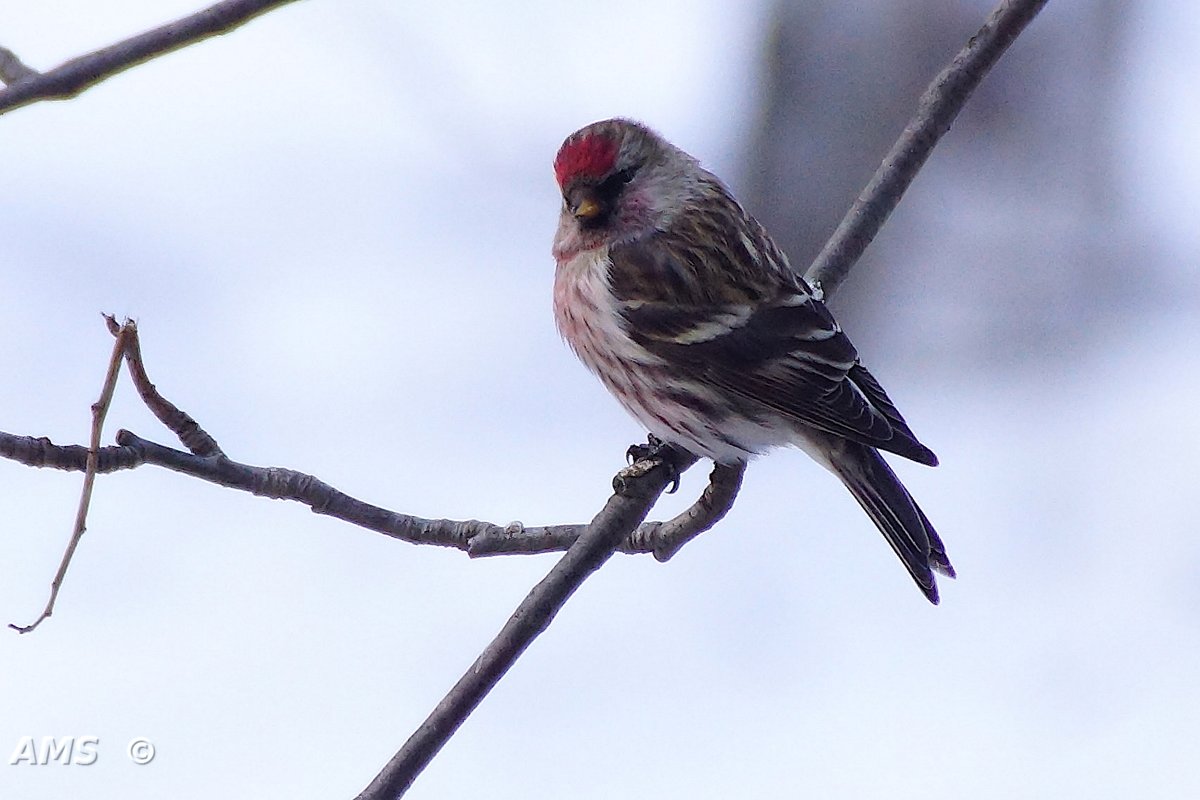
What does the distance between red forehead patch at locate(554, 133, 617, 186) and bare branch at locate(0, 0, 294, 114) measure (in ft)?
6.41

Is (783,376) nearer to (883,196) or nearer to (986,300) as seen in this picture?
(883,196)

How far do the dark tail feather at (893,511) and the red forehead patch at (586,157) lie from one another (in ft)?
3.07

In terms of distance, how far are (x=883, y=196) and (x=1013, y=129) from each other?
5242 mm

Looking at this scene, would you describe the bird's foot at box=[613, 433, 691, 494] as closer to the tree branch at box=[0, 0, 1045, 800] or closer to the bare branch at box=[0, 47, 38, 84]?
the tree branch at box=[0, 0, 1045, 800]

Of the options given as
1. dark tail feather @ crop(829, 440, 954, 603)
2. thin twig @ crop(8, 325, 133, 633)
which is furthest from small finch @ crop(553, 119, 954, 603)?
thin twig @ crop(8, 325, 133, 633)

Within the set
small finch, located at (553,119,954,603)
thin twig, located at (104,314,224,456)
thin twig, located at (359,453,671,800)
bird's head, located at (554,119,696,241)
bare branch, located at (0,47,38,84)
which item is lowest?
thin twig, located at (359,453,671,800)

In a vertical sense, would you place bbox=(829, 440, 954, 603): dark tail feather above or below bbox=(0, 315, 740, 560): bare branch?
above

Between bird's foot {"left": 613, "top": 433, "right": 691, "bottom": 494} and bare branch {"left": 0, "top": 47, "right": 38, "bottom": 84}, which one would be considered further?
bird's foot {"left": 613, "top": 433, "right": 691, "bottom": 494}

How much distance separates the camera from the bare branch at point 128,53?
55.8 inches

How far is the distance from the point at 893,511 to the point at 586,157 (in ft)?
3.87

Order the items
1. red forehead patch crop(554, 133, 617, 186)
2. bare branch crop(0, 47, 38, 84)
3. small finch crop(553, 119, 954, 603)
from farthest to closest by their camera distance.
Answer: red forehead patch crop(554, 133, 617, 186) → small finch crop(553, 119, 954, 603) → bare branch crop(0, 47, 38, 84)

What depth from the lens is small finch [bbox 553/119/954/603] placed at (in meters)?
2.93

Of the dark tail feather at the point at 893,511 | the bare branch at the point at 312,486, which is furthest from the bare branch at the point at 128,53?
the dark tail feather at the point at 893,511

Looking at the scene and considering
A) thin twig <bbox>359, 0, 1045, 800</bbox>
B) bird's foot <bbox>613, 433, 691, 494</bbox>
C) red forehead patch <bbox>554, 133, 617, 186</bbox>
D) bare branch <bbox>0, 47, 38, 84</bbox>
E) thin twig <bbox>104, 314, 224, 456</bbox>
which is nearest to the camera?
bare branch <bbox>0, 47, 38, 84</bbox>
